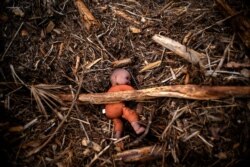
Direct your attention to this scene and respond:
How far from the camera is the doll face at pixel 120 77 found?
8.24 ft

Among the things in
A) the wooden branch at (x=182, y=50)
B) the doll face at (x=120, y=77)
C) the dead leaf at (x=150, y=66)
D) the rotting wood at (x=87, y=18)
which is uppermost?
the rotting wood at (x=87, y=18)

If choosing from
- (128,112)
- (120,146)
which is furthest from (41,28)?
(120,146)

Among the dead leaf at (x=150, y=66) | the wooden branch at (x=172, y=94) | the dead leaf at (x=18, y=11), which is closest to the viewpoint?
the wooden branch at (x=172, y=94)

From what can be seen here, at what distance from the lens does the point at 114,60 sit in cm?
275

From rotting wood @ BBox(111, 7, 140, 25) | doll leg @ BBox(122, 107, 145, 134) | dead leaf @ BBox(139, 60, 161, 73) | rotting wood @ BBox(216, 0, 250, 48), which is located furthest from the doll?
rotting wood @ BBox(216, 0, 250, 48)

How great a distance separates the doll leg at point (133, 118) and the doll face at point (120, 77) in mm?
308

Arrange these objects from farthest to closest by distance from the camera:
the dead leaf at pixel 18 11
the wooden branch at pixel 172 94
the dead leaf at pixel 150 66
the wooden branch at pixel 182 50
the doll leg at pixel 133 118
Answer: the dead leaf at pixel 18 11 < the dead leaf at pixel 150 66 < the wooden branch at pixel 182 50 < the doll leg at pixel 133 118 < the wooden branch at pixel 172 94

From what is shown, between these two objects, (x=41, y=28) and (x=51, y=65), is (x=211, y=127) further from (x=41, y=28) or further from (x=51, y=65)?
(x=41, y=28)

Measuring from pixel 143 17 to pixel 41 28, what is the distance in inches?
50.4

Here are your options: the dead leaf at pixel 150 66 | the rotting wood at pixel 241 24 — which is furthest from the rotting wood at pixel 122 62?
the rotting wood at pixel 241 24

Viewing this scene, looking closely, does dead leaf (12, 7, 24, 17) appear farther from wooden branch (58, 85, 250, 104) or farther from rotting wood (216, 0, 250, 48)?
rotting wood (216, 0, 250, 48)

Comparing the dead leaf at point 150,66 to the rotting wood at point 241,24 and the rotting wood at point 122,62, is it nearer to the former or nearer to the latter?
the rotting wood at point 122,62

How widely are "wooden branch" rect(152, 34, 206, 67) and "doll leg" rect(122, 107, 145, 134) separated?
0.82m

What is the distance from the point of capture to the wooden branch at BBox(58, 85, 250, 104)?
2.17m
